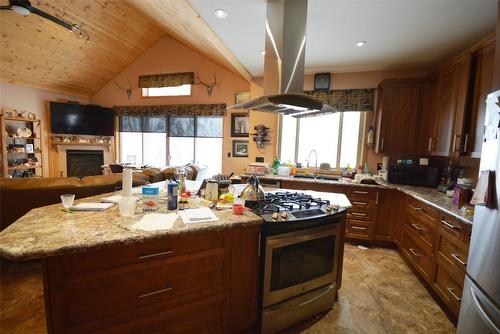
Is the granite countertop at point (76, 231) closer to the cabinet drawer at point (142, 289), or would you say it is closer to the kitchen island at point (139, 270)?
the kitchen island at point (139, 270)

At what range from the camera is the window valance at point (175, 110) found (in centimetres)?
488

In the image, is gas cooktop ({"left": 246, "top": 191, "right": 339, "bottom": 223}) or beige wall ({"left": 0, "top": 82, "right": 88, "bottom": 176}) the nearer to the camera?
gas cooktop ({"left": 246, "top": 191, "right": 339, "bottom": 223})

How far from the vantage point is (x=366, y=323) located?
174cm

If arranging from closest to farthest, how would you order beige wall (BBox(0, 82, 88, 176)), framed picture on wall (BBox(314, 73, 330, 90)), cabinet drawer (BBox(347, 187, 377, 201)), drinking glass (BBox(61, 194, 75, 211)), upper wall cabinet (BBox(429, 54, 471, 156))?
drinking glass (BBox(61, 194, 75, 211)) < upper wall cabinet (BBox(429, 54, 471, 156)) < cabinet drawer (BBox(347, 187, 377, 201)) < framed picture on wall (BBox(314, 73, 330, 90)) < beige wall (BBox(0, 82, 88, 176))

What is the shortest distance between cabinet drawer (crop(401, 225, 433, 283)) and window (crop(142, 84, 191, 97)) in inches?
194

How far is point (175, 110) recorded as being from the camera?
5148 millimetres

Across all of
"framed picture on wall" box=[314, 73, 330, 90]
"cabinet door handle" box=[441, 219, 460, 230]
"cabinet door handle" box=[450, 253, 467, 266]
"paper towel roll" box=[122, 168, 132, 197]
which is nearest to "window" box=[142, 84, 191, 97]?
"framed picture on wall" box=[314, 73, 330, 90]

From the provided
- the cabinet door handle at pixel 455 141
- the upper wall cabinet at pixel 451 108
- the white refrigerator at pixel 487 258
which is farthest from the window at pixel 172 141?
the white refrigerator at pixel 487 258

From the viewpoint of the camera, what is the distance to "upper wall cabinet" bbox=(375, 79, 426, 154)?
3.03 m

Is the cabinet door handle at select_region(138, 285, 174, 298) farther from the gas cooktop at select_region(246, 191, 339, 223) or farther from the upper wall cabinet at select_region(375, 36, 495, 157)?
the upper wall cabinet at select_region(375, 36, 495, 157)

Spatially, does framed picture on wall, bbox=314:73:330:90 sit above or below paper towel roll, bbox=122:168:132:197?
above

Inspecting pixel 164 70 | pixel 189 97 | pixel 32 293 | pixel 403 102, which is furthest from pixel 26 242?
pixel 164 70

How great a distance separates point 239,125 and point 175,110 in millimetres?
1632

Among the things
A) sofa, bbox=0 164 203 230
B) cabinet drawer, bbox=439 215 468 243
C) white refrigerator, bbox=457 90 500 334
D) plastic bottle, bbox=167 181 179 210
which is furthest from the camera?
sofa, bbox=0 164 203 230
